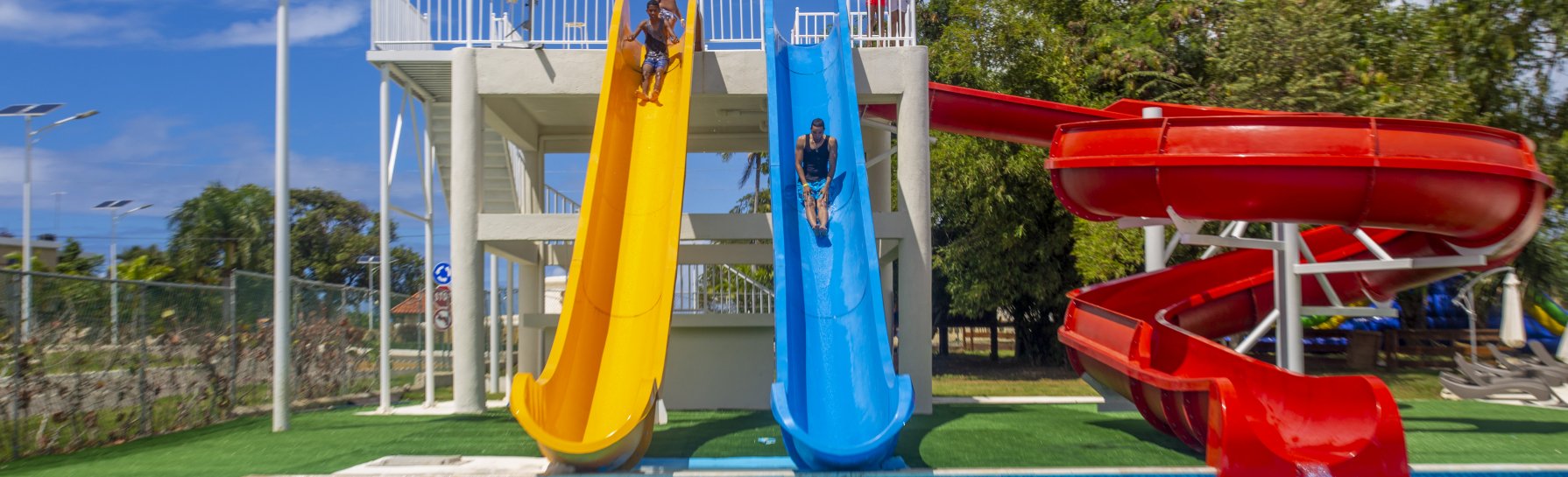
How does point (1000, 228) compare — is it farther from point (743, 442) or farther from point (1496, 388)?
point (743, 442)

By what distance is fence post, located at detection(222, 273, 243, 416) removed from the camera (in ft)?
45.1

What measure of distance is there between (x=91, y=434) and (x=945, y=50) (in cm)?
1984

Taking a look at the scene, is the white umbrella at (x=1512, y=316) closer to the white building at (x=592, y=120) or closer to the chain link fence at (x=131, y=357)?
the white building at (x=592, y=120)

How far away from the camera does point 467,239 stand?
45.6 feet

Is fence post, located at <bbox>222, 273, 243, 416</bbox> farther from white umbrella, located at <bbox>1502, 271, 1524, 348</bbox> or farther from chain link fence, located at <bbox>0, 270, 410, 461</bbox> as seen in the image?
white umbrella, located at <bbox>1502, 271, 1524, 348</bbox>

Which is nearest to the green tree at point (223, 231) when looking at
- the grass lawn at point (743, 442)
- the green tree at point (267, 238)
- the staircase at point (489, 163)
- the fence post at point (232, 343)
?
the green tree at point (267, 238)

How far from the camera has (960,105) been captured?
1509cm

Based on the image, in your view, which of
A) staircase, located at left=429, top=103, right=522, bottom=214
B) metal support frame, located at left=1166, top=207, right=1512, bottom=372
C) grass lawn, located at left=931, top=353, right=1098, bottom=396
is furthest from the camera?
grass lawn, located at left=931, top=353, right=1098, bottom=396

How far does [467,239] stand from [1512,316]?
16.9 m

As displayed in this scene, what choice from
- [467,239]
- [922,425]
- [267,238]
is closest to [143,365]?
[467,239]

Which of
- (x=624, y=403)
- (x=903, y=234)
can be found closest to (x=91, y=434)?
(x=624, y=403)

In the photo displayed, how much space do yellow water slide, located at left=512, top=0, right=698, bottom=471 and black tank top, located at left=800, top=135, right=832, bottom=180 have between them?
1.33m

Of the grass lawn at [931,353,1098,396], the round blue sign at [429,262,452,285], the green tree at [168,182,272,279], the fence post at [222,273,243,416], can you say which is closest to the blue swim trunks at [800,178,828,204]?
the fence post at [222,273,243,416]

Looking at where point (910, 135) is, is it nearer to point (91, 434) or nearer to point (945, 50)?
point (91, 434)
